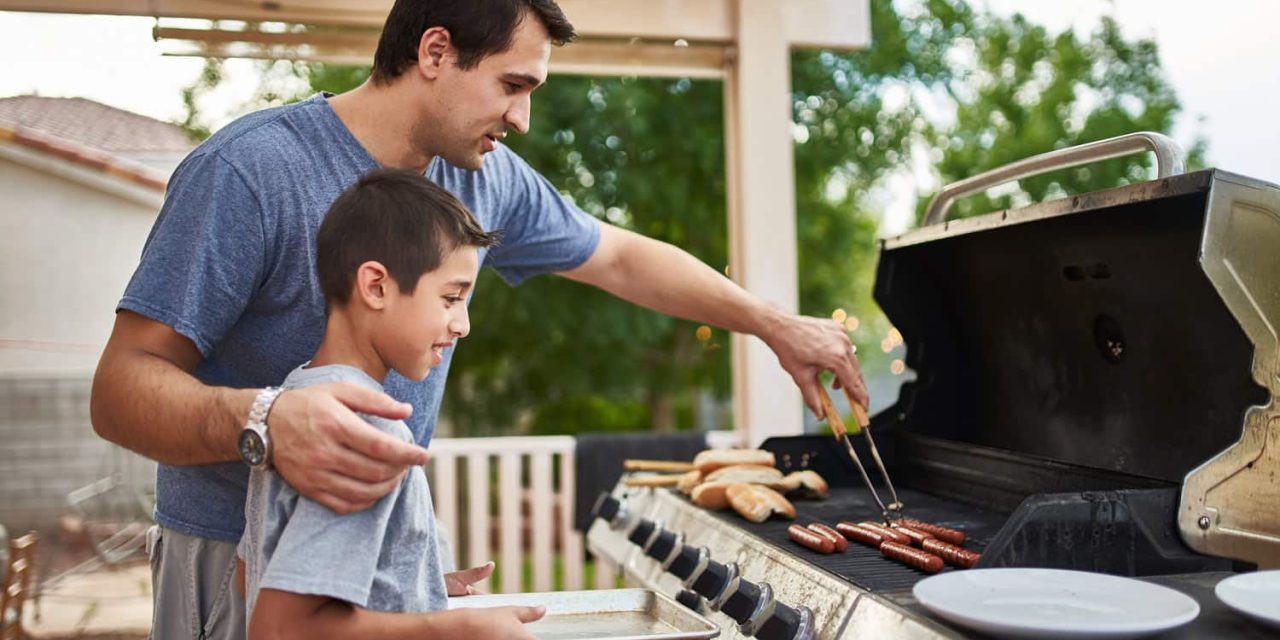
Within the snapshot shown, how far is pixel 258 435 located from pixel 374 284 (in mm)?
206

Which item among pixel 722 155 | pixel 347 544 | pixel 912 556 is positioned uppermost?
pixel 722 155

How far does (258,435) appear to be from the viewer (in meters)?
1.17

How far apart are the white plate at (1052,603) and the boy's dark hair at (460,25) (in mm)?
966

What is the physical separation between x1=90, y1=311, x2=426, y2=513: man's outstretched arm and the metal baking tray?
318mm

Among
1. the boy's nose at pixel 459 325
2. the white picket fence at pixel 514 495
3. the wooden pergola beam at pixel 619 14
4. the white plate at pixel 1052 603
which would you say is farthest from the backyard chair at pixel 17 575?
the white plate at pixel 1052 603

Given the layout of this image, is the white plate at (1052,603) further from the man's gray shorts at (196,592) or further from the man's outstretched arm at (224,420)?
the man's gray shorts at (196,592)

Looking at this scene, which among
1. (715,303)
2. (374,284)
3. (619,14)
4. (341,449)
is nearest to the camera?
(341,449)

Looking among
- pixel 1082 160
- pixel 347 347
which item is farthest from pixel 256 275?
pixel 1082 160

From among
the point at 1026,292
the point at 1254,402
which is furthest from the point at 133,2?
the point at 1254,402

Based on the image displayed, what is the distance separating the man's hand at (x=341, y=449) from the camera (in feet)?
3.64

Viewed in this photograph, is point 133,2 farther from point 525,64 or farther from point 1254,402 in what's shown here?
point 1254,402

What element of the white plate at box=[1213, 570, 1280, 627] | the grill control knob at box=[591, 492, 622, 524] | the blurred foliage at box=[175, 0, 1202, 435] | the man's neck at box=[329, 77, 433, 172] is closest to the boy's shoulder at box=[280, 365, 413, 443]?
the man's neck at box=[329, 77, 433, 172]

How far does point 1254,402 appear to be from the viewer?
1544 millimetres

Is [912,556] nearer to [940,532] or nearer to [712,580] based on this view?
[940,532]
